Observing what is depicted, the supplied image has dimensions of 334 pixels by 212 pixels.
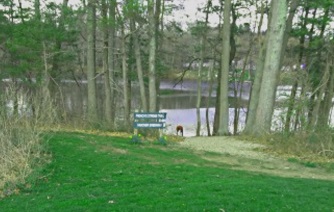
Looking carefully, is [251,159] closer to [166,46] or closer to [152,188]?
[152,188]

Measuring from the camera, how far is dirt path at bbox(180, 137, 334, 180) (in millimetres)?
9419

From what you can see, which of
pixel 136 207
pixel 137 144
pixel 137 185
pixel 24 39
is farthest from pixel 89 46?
pixel 136 207

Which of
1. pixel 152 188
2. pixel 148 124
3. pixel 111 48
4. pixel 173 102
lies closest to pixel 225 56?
pixel 111 48

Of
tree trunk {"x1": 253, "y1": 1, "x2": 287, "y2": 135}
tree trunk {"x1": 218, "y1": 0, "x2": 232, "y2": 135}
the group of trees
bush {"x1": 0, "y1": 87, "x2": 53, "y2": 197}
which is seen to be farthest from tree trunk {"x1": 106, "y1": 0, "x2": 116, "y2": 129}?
bush {"x1": 0, "y1": 87, "x2": 53, "y2": 197}

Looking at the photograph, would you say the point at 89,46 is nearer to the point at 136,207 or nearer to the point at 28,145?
the point at 28,145

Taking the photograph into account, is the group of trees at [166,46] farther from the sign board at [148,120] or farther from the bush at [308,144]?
the sign board at [148,120]

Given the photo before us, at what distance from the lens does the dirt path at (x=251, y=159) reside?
9419 mm

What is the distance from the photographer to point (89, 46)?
1870 centimetres

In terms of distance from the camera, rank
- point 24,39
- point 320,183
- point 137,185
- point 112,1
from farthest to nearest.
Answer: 1. point 24,39
2. point 112,1
3. point 320,183
4. point 137,185

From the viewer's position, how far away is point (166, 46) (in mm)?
27797

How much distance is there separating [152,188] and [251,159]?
4.84 meters

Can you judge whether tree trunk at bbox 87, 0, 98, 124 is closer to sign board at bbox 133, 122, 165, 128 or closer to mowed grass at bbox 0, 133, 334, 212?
sign board at bbox 133, 122, 165, 128

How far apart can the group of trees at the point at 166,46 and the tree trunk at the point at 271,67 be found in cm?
4

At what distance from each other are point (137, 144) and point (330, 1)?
31.6 ft
